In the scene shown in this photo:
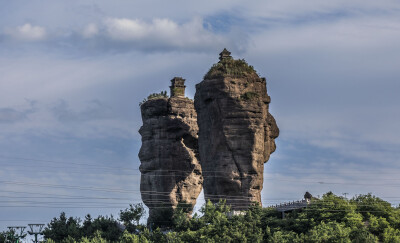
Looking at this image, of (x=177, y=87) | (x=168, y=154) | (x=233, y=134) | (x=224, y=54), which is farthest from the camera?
(x=177, y=87)

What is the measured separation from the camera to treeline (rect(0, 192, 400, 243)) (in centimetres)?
11000

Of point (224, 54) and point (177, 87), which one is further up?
point (177, 87)

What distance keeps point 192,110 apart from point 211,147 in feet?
98.0

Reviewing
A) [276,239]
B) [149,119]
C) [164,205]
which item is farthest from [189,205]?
[276,239]

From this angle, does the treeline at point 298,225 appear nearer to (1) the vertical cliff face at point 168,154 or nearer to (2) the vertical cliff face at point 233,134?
(2) the vertical cliff face at point 233,134

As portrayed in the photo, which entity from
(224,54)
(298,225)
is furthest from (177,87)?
(298,225)

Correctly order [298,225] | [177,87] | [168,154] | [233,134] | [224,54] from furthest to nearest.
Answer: [177,87] < [168,154] < [224,54] < [233,134] < [298,225]

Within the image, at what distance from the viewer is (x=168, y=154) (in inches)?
6093

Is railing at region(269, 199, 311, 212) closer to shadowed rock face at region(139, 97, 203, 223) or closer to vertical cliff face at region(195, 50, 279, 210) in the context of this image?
vertical cliff face at region(195, 50, 279, 210)

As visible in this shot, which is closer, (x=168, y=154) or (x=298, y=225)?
(x=298, y=225)

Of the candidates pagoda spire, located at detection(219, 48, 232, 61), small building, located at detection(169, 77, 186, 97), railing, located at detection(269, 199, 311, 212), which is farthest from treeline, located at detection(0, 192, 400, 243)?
small building, located at detection(169, 77, 186, 97)

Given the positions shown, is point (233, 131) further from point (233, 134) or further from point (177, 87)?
point (177, 87)

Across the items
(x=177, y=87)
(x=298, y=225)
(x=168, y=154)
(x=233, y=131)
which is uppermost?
(x=177, y=87)

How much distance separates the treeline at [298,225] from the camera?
110 metres
